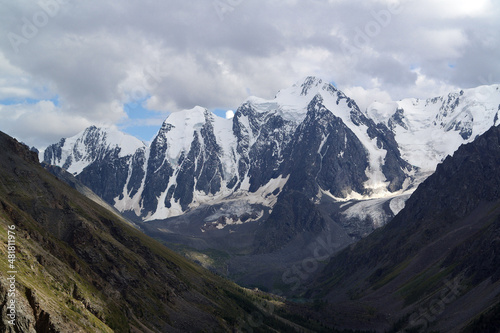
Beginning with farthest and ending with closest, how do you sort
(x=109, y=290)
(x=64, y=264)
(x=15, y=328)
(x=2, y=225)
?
(x=109, y=290)
(x=64, y=264)
(x=2, y=225)
(x=15, y=328)

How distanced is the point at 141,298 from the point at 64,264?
1563 inches

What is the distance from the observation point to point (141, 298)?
189125 millimetres

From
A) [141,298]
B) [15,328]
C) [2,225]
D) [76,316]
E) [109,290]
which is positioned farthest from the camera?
[141,298]

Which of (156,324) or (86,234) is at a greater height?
(86,234)

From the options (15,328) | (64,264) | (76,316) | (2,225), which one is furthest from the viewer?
(64,264)

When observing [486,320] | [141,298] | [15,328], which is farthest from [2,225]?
[486,320]

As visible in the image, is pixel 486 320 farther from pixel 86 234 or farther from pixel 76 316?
pixel 86 234

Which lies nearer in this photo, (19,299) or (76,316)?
(19,299)

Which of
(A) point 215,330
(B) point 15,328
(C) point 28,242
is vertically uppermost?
(C) point 28,242

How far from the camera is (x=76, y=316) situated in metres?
128

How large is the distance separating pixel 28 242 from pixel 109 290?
34.1 m

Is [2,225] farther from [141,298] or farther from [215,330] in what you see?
[215,330]

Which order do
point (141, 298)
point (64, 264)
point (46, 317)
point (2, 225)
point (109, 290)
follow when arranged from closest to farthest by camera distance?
point (46, 317), point (2, 225), point (64, 264), point (109, 290), point (141, 298)

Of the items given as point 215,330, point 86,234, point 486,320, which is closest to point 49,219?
point 86,234
